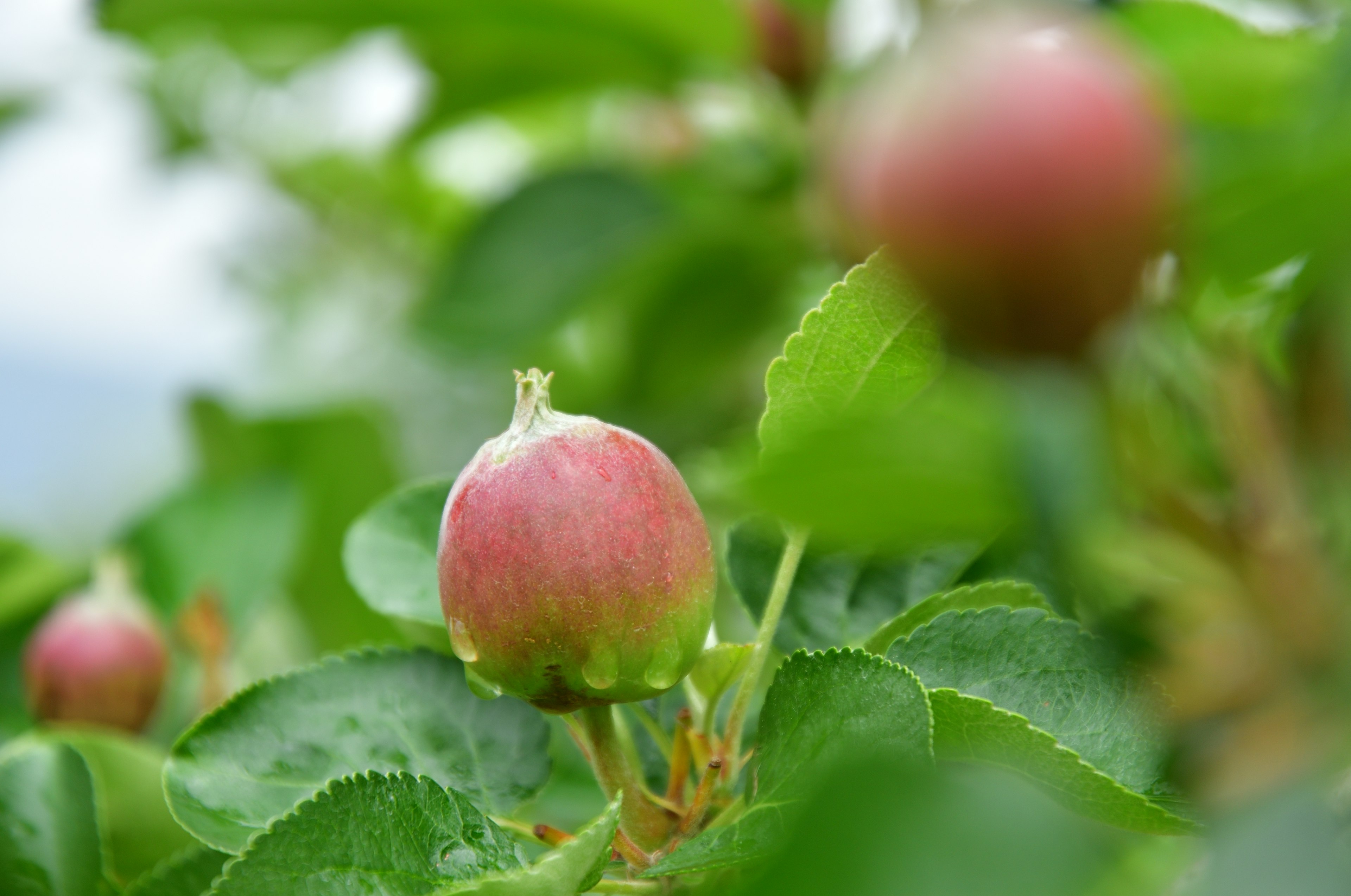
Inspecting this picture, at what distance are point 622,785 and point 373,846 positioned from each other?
0.36 ft

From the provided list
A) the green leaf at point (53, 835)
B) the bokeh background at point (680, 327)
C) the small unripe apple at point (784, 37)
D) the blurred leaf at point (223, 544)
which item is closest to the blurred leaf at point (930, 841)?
the bokeh background at point (680, 327)

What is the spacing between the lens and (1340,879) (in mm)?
293

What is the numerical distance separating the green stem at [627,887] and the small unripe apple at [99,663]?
1.63 feet

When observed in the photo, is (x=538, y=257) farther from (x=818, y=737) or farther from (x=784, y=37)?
(x=818, y=737)

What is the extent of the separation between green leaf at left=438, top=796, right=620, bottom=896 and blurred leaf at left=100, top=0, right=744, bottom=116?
37.3 inches

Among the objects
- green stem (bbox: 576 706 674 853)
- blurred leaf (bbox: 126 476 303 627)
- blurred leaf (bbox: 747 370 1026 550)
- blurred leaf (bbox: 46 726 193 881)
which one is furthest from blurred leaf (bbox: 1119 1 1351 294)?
blurred leaf (bbox: 126 476 303 627)

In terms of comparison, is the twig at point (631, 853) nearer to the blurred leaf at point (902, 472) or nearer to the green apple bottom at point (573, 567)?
the green apple bottom at point (573, 567)

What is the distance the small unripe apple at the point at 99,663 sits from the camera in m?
0.85

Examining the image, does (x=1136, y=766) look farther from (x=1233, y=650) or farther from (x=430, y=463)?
(x=430, y=463)

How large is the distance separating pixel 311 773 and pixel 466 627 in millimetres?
176

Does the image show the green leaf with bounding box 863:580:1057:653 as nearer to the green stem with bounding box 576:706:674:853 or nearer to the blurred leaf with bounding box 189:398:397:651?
the green stem with bounding box 576:706:674:853

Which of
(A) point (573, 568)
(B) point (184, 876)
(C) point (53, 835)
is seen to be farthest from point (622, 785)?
(C) point (53, 835)

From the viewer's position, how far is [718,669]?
0.55 m

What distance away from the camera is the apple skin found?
33.4 inches
